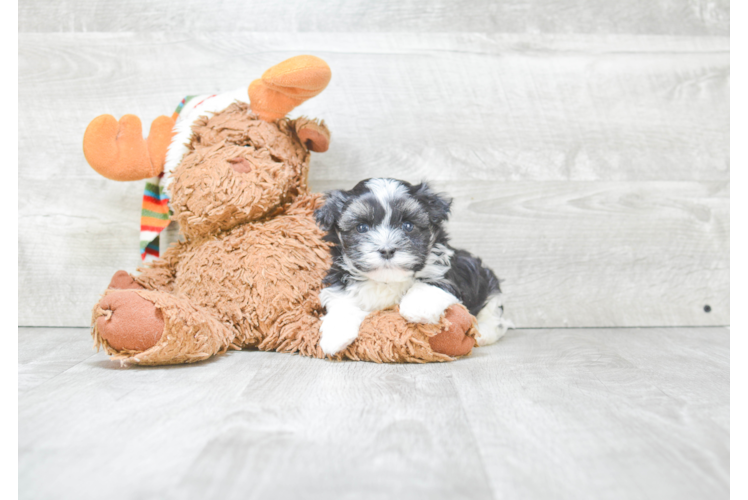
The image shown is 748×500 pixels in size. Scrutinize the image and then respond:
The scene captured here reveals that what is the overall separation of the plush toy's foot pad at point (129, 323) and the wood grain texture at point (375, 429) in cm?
8

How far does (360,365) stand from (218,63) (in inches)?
48.5

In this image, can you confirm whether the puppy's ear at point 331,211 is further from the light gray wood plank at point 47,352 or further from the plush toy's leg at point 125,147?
the light gray wood plank at point 47,352

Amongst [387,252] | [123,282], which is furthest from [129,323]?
[387,252]

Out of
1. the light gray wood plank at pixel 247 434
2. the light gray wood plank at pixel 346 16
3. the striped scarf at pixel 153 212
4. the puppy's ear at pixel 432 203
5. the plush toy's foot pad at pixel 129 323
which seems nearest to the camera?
the light gray wood plank at pixel 247 434

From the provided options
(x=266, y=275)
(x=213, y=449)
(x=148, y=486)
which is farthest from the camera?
(x=266, y=275)

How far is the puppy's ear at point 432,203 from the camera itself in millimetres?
1541

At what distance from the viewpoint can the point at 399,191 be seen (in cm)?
152

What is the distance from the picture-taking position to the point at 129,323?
1423mm

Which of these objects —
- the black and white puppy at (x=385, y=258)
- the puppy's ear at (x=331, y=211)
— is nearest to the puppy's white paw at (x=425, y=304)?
the black and white puppy at (x=385, y=258)

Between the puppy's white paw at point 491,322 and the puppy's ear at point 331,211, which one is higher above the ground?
the puppy's ear at point 331,211

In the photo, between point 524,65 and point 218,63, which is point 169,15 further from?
point 524,65

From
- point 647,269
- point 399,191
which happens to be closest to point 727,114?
point 647,269

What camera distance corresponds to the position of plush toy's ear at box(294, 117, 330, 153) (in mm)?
1803

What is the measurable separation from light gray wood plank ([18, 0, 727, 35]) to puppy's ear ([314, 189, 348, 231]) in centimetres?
86
